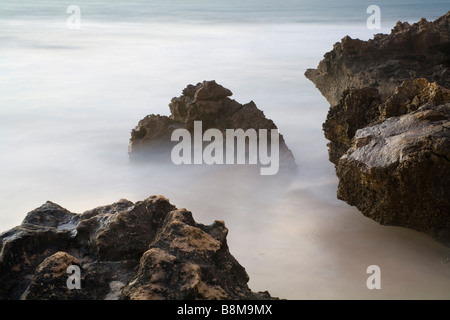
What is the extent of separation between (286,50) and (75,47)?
381 centimetres

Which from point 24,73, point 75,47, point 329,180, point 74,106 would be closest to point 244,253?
point 329,180

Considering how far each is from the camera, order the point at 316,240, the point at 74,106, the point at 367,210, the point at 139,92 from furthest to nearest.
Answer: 1. the point at 139,92
2. the point at 74,106
3. the point at 316,240
4. the point at 367,210

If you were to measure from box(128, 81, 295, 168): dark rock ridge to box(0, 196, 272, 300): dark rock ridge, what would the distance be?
165 cm

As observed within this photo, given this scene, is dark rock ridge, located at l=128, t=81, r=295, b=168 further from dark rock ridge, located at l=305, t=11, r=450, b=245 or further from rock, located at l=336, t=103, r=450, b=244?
rock, located at l=336, t=103, r=450, b=244

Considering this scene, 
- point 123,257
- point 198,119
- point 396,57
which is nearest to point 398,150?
point 123,257

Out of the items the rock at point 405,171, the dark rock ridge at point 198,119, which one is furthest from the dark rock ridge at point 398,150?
the dark rock ridge at point 198,119

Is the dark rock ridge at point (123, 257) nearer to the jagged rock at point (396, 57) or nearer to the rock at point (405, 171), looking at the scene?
the rock at point (405, 171)

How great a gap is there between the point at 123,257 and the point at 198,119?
6.38ft

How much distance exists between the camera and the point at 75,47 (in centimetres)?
1025

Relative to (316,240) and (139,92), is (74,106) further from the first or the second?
(316,240)

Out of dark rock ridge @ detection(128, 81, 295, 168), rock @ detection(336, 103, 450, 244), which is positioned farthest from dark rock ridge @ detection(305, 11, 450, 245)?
dark rock ridge @ detection(128, 81, 295, 168)

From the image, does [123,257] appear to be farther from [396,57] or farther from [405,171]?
[396,57]

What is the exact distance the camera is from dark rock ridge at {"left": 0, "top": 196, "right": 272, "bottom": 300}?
1.60 metres
